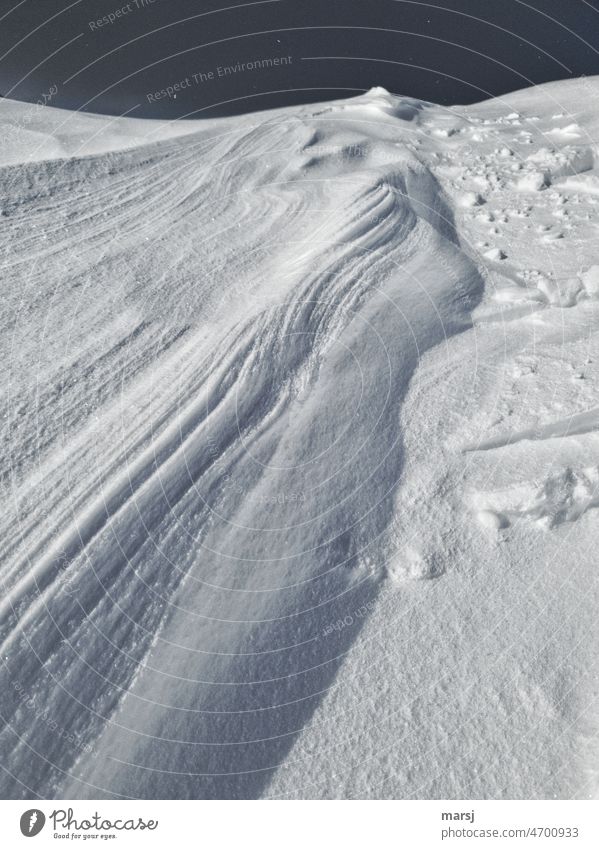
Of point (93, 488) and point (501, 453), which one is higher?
point (93, 488)

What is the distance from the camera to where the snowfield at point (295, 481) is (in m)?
1.98

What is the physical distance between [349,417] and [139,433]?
2.29 feet

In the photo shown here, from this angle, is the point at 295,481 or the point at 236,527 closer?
the point at 236,527

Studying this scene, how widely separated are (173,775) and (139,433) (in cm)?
100

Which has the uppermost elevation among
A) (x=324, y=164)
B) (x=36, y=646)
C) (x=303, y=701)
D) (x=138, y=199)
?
(x=138, y=199)

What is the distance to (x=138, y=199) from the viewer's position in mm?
3342

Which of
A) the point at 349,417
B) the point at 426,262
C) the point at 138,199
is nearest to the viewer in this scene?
the point at 349,417

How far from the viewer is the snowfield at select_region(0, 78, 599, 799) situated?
1984mm

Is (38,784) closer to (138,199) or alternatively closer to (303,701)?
(303,701)

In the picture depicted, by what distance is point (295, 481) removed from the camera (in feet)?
7.94

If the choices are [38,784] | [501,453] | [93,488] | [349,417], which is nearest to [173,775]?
[38,784]

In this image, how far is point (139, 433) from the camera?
2.41m

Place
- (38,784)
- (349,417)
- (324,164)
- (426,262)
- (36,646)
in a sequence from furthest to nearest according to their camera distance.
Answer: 1. (324,164)
2. (426,262)
3. (349,417)
4. (36,646)
5. (38,784)

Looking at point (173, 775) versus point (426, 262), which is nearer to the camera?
point (173, 775)
